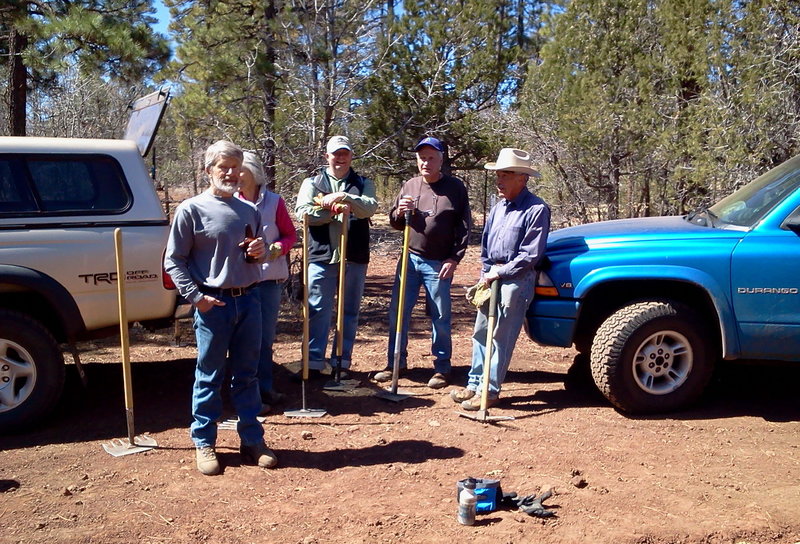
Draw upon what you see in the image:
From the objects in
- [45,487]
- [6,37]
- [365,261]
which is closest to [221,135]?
[6,37]

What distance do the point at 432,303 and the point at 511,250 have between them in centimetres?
93

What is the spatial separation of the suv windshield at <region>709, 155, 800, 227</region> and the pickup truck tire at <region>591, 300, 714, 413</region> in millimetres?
800

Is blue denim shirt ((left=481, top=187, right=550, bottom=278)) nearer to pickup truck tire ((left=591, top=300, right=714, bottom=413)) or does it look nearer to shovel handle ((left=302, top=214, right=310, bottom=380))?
pickup truck tire ((left=591, top=300, right=714, bottom=413))

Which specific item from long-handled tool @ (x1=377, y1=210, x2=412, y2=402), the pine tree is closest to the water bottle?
long-handled tool @ (x1=377, y1=210, x2=412, y2=402)

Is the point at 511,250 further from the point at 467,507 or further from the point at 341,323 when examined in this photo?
the point at 467,507

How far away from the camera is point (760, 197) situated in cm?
536

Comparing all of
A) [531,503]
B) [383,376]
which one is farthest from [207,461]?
[383,376]

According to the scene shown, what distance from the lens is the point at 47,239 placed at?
15.8ft

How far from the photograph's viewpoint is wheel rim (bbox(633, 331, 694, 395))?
5.18m

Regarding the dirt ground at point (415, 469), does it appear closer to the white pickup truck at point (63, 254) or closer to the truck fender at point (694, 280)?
the white pickup truck at point (63, 254)

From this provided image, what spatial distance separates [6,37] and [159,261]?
6.87 metres

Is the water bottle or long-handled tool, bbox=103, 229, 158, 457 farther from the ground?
long-handled tool, bbox=103, 229, 158, 457

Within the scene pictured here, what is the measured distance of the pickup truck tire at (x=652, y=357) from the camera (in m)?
5.13

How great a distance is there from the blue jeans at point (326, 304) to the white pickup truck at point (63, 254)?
3.56 feet
